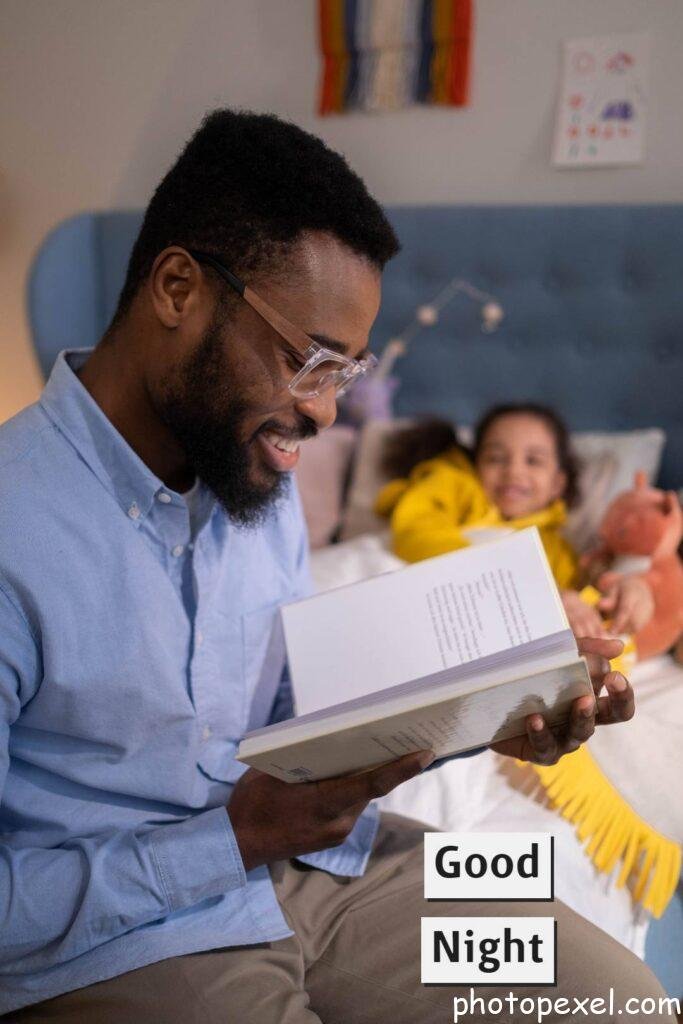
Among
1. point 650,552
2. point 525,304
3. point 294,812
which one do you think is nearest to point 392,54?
point 525,304

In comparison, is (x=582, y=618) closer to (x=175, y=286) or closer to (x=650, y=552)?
(x=650, y=552)

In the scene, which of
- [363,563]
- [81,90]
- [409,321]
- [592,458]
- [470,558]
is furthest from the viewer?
[409,321]

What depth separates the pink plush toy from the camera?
1.54 meters

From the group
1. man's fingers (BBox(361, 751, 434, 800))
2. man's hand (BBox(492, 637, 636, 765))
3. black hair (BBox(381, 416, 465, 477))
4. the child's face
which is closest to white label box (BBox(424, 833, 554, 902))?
man's hand (BBox(492, 637, 636, 765))

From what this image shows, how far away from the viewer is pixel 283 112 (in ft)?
7.04

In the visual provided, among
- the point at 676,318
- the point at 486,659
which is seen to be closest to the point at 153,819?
the point at 486,659

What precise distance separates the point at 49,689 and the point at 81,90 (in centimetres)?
A: 151

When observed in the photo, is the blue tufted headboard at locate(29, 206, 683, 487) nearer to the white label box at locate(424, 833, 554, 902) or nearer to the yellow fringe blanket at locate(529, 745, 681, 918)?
the yellow fringe blanket at locate(529, 745, 681, 918)

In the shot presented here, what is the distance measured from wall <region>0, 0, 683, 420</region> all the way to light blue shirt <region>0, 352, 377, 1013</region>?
42.2 inches

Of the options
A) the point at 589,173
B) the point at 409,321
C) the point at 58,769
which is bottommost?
the point at 58,769

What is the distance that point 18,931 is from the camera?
2.40ft

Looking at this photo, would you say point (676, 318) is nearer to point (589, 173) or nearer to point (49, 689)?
point (589, 173)

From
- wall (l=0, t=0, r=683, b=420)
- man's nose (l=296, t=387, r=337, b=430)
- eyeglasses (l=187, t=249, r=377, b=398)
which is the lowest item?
man's nose (l=296, t=387, r=337, b=430)

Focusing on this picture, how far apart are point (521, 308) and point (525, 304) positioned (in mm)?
13
